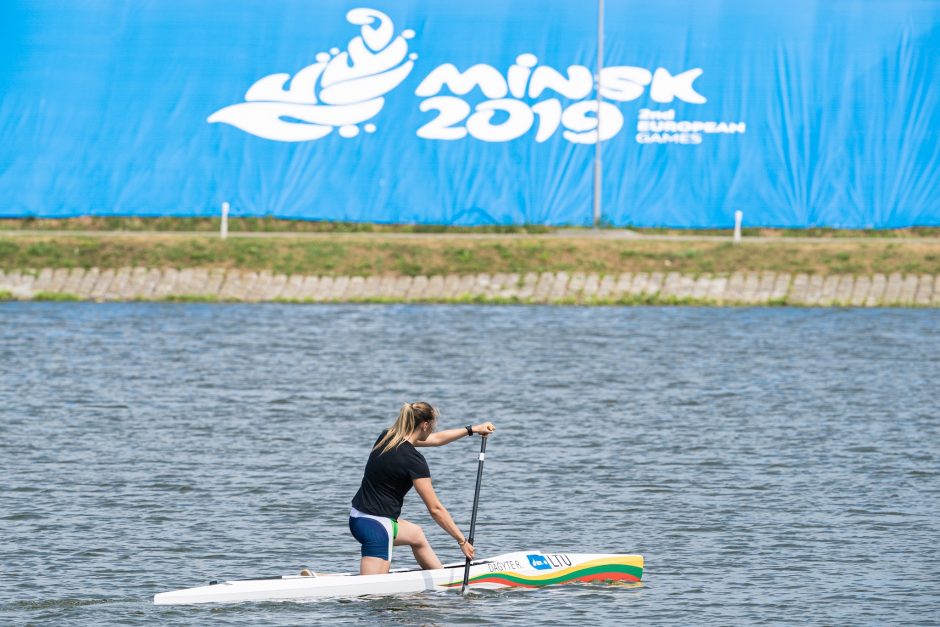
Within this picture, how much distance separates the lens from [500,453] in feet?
88.2

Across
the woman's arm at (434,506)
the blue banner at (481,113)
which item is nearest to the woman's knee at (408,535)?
the woman's arm at (434,506)

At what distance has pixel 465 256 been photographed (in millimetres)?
48062

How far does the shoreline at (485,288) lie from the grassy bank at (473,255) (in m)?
0.21

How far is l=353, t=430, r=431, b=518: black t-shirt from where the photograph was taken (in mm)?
17344

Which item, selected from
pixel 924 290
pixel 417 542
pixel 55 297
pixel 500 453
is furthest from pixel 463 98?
pixel 417 542

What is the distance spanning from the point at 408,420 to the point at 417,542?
4.87 ft

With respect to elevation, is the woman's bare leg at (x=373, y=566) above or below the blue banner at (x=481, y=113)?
below

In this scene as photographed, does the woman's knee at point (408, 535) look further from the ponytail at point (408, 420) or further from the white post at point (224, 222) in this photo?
the white post at point (224, 222)

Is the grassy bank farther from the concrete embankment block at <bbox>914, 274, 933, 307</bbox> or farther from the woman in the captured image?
the woman

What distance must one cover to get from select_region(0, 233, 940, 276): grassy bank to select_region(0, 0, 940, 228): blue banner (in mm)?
2547

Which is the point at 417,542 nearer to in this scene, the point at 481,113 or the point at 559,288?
the point at 559,288

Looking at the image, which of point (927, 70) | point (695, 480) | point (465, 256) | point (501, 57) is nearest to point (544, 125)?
point (501, 57)

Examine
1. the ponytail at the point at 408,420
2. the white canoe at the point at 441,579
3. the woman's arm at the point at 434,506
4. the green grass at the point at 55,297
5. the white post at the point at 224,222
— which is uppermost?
the white post at the point at 224,222

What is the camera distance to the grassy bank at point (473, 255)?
4772 cm
